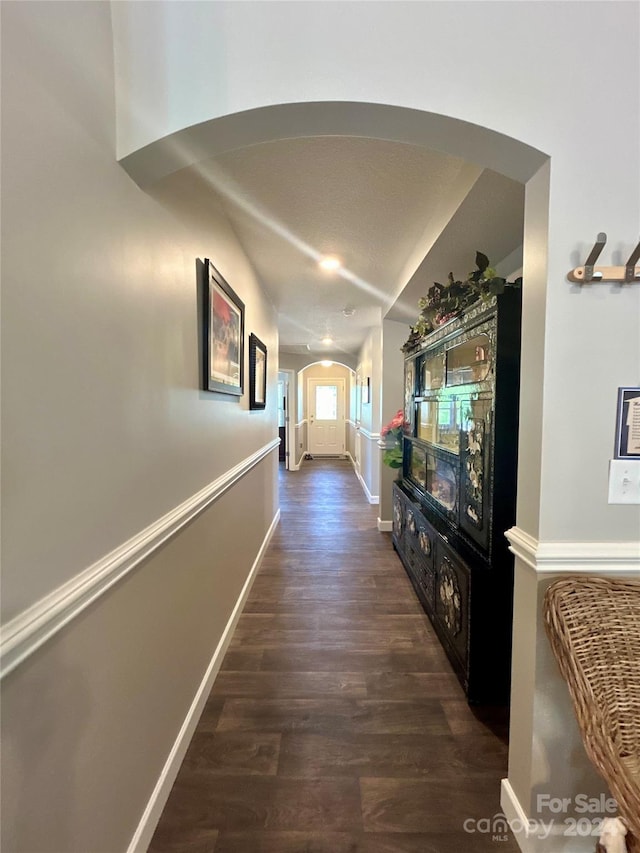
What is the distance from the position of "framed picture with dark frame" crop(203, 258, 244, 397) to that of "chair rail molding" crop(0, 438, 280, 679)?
2.22 feet

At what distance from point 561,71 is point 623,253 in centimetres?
53

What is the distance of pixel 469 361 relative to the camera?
1921mm

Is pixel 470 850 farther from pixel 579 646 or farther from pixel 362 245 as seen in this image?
pixel 362 245

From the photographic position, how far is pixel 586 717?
86cm

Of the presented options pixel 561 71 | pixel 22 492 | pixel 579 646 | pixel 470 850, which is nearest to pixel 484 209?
pixel 561 71

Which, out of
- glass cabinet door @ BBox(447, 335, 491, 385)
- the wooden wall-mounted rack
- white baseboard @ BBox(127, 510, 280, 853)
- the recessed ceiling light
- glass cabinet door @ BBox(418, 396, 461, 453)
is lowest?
white baseboard @ BBox(127, 510, 280, 853)

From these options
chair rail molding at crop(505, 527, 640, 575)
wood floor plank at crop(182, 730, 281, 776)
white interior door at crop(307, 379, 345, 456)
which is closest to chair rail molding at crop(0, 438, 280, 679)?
wood floor plank at crop(182, 730, 281, 776)

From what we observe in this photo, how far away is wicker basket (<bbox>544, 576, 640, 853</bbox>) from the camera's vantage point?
0.86m

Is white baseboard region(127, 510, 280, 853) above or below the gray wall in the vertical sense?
below

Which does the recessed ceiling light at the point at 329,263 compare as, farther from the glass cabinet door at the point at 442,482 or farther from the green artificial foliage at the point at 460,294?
the glass cabinet door at the point at 442,482

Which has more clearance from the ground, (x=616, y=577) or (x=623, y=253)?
(x=623, y=253)

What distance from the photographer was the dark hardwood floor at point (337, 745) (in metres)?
1.21

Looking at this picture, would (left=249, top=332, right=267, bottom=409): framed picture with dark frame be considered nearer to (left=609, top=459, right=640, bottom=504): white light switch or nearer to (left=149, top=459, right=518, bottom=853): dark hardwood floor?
(left=149, top=459, right=518, bottom=853): dark hardwood floor

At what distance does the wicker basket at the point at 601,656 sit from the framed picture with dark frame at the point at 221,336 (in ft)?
5.02
